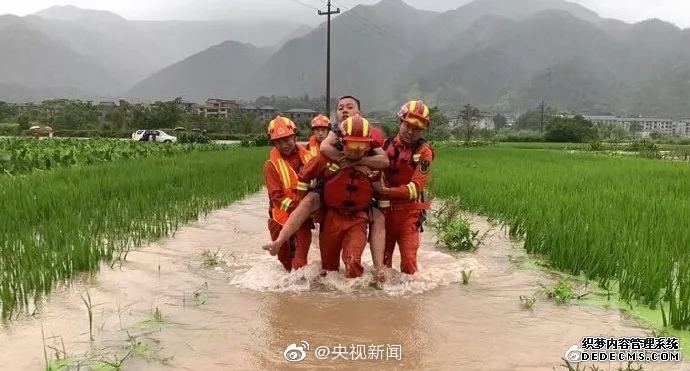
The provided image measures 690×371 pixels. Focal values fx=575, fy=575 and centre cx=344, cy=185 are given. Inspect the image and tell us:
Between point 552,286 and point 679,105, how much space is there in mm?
146570

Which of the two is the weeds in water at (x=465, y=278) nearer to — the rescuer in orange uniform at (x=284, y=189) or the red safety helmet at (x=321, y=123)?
the rescuer in orange uniform at (x=284, y=189)

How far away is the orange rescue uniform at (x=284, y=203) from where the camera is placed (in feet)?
14.4

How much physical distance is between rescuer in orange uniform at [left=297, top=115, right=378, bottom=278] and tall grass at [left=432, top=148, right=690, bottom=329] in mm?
1704

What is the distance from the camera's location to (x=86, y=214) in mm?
5875

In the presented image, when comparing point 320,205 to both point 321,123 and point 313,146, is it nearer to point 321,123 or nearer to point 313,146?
point 313,146

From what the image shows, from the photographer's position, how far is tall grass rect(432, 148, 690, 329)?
3.70m

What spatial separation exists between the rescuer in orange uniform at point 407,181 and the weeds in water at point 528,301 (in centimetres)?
83

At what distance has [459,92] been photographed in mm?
149875

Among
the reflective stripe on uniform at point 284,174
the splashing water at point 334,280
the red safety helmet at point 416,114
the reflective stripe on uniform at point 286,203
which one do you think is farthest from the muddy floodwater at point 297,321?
the red safety helmet at point 416,114

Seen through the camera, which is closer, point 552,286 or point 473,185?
point 552,286

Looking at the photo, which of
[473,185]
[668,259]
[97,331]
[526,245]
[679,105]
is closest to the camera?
[97,331]

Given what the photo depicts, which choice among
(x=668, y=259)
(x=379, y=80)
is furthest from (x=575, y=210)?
(x=379, y=80)

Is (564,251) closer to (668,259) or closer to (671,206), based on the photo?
(668,259)

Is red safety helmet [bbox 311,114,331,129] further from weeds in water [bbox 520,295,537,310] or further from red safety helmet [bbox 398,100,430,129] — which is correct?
weeds in water [bbox 520,295,537,310]
